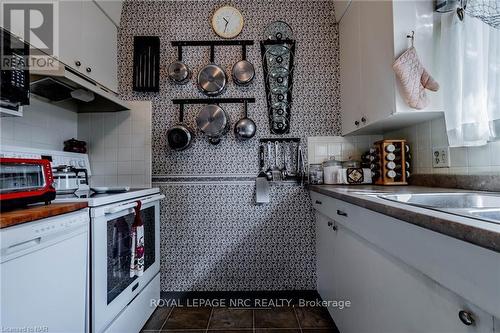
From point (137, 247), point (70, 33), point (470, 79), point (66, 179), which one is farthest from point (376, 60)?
point (66, 179)

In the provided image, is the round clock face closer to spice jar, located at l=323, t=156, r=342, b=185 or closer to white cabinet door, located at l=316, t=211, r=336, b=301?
spice jar, located at l=323, t=156, r=342, b=185

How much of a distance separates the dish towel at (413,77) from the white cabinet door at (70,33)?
1.78 meters

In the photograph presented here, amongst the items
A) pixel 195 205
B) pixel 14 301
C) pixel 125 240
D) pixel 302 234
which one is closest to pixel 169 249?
pixel 195 205

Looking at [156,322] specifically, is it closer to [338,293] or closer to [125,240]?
[125,240]

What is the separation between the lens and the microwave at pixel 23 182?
33.1 inches

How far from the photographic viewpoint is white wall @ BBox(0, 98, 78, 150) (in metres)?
1.42

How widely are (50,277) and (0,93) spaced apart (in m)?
0.81

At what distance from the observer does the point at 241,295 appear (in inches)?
74.5

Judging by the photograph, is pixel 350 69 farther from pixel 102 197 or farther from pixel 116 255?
pixel 116 255

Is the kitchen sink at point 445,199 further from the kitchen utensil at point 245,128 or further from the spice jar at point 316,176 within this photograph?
the kitchen utensil at point 245,128

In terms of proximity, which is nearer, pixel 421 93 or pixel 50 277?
pixel 50 277

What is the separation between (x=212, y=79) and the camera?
6.35 feet

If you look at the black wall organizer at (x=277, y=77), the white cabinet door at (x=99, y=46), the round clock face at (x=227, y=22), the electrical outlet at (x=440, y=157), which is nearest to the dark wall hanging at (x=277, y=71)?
the black wall organizer at (x=277, y=77)

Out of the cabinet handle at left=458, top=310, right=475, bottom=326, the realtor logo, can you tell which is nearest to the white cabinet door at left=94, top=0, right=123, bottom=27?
the realtor logo
